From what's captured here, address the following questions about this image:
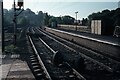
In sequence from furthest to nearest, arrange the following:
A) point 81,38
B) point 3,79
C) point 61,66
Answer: point 81,38 → point 61,66 → point 3,79

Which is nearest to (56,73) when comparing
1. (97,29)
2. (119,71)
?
(119,71)

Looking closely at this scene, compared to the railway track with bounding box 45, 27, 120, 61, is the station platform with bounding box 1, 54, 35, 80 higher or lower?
lower

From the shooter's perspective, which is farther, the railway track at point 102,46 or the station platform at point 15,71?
the railway track at point 102,46

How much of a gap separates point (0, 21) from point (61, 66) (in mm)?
9866

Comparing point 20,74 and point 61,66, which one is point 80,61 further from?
point 20,74

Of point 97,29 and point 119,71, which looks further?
point 97,29

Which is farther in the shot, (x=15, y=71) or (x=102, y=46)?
(x=102, y=46)

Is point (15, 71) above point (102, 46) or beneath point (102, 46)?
beneath

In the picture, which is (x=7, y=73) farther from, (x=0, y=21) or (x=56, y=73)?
(x=0, y=21)

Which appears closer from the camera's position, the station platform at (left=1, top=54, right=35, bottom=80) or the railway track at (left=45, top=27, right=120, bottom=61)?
the station platform at (left=1, top=54, right=35, bottom=80)

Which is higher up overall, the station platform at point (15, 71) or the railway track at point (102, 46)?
the railway track at point (102, 46)

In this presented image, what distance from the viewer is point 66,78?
35.3 ft

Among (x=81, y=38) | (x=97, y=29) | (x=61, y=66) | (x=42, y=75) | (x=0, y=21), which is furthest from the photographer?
(x=97, y=29)

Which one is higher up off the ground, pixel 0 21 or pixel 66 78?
pixel 0 21
